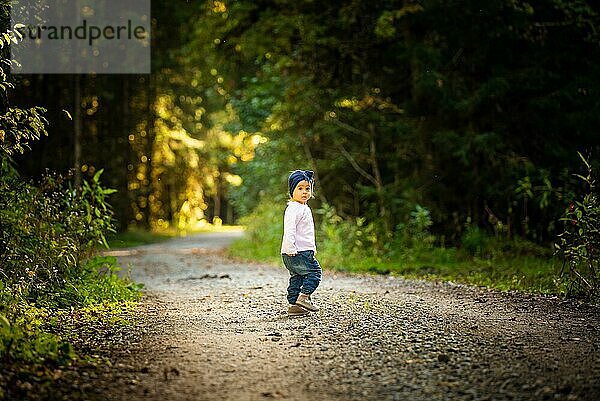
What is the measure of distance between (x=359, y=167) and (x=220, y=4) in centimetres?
579

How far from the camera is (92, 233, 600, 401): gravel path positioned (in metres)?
5.07

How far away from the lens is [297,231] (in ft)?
28.3

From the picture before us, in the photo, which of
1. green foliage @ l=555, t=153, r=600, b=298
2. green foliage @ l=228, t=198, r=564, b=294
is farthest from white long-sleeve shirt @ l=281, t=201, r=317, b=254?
green foliage @ l=228, t=198, r=564, b=294

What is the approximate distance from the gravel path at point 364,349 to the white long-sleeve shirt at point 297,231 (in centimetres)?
83

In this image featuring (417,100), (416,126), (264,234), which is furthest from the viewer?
(264,234)

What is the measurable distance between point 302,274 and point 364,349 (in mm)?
2299

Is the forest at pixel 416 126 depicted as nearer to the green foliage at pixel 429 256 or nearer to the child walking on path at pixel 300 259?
the green foliage at pixel 429 256

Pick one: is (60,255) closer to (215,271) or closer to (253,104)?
(215,271)

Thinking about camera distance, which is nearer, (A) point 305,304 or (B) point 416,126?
(A) point 305,304

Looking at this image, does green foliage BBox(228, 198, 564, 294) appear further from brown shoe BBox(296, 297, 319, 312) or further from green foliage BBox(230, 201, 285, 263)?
brown shoe BBox(296, 297, 319, 312)

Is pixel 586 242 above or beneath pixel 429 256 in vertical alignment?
above

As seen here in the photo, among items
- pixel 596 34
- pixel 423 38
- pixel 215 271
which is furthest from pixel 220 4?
pixel 596 34

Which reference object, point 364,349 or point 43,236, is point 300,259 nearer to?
point 364,349

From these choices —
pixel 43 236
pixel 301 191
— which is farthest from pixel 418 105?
pixel 43 236
